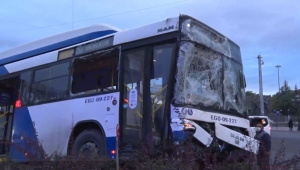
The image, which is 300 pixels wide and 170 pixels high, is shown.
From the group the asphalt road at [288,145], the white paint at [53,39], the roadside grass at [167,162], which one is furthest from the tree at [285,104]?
the roadside grass at [167,162]

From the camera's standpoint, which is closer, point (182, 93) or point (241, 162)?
point (241, 162)

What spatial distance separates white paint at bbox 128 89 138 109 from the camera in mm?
8477

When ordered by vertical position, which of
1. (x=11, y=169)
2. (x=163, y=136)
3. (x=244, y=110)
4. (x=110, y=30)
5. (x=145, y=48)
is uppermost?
(x=110, y=30)

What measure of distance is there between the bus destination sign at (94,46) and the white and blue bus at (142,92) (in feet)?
0.10

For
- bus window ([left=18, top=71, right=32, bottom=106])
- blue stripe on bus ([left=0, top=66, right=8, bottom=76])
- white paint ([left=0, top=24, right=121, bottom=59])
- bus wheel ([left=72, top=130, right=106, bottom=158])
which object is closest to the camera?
bus wheel ([left=72, top=130, right=106, bottom=158])

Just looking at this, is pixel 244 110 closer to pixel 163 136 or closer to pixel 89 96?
pixel 163 136

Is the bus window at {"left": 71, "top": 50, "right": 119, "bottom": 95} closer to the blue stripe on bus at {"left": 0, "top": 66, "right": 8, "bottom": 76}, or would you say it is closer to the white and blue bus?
the white and blue bus

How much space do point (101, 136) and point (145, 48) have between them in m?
2.17

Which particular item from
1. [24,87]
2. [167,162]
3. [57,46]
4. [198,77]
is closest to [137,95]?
[198,77]

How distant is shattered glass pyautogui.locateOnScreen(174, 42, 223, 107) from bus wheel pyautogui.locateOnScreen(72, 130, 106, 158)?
2187mm

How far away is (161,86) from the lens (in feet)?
26.7

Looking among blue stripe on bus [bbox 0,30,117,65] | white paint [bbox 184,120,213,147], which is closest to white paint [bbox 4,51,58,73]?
blue stripe on bus [bbox 0,30,117,65]

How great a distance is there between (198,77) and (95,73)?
2.55 meters

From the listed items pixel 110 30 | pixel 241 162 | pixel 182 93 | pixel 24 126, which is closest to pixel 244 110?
pixel 182 93
